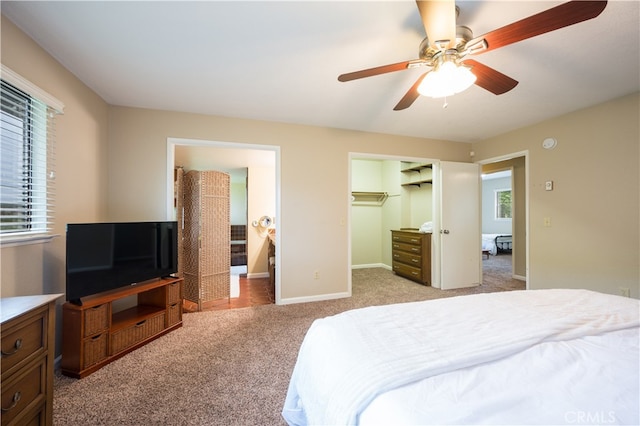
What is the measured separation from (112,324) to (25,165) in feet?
4.48

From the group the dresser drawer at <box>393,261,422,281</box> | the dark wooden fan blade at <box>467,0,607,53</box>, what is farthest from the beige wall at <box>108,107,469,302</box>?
the dark wooden fan blade at <box>467,0,607,53</box>

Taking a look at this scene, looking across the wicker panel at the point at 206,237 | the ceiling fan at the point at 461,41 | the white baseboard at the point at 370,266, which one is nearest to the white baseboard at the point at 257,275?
the wicker panel at the point at 206,237

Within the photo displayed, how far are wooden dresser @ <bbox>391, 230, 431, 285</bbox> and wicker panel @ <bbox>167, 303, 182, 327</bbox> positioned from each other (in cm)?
353

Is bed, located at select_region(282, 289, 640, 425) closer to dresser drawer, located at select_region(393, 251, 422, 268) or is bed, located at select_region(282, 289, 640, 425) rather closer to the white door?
the white door

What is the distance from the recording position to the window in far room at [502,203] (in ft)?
26.8

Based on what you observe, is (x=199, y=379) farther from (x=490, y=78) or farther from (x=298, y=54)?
(x=490, y=78)

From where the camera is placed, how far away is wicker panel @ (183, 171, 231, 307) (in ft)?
10.4

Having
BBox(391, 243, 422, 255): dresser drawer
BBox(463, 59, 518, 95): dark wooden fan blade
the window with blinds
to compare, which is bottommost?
BBox(391, 243, 422, 255): dresser drawer

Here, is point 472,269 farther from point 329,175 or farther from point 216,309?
point 216,309

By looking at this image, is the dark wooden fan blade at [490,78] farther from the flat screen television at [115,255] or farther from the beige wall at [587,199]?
the flat screen television at [115,255]

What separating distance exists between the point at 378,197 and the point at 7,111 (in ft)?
17.5

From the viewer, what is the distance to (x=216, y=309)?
3139 mm

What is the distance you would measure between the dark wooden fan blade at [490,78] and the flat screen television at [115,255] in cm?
291

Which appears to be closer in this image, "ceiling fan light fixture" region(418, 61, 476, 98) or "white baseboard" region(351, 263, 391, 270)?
"ceiling fan light fixture" region(418, 61, 476, 98)
